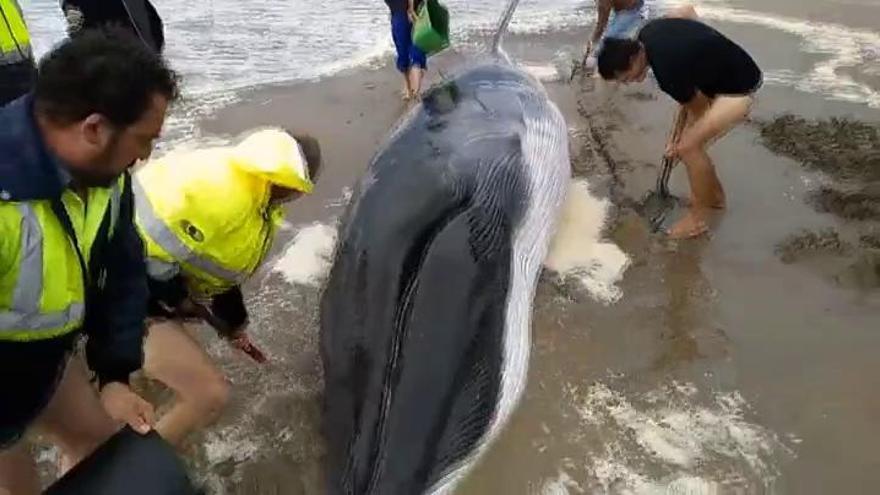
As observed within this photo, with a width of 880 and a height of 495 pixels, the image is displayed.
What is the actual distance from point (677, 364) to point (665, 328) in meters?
0.35

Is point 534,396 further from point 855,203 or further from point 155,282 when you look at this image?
point 855,203

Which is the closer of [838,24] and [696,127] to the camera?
[696,127]

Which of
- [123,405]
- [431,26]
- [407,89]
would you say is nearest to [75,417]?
[123,405]

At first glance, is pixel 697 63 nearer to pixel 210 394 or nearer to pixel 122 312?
pixel 210 394

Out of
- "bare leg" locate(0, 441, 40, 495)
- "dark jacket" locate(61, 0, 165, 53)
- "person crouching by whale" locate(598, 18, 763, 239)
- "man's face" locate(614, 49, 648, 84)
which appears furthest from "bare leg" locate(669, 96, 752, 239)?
"bare leg" locate(0, 441, 40, 495)

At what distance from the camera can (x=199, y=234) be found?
12.3ft

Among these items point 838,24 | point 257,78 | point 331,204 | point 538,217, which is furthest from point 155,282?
point 838,24

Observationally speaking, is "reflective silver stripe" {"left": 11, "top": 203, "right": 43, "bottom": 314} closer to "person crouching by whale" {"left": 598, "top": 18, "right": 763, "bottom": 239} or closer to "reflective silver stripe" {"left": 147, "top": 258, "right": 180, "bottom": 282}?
"reflective silver stripe" {"left": 147, "top": 258, "right": 180, "bottom": 282}

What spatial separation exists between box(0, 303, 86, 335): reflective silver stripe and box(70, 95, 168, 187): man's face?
0.42 metres

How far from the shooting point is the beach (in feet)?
13.6

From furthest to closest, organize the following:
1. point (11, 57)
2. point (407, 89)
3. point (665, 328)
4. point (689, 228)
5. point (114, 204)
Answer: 1. point (407, 89)
2. point (689, 228)
3. point (665, 328)
4. point (11, 57)
5. point (114, 204)

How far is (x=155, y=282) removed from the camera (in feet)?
12.5

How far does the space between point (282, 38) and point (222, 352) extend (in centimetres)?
700

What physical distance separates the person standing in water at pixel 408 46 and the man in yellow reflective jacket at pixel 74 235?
5621mm
